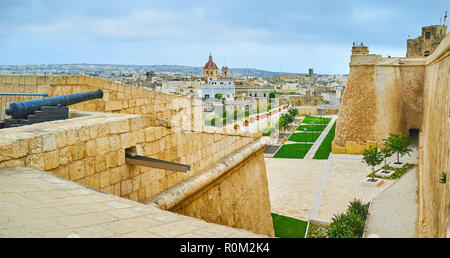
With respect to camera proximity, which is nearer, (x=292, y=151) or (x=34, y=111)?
(x=34, y=111)

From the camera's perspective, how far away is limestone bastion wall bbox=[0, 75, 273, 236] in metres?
2.77

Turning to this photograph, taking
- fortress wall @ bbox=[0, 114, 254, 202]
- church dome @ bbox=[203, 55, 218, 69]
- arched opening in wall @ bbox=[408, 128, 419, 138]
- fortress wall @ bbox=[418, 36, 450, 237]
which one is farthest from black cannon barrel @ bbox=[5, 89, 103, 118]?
church dome @ bbox=[203, 55, 218, 69]

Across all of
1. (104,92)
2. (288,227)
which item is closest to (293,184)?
(288,227)

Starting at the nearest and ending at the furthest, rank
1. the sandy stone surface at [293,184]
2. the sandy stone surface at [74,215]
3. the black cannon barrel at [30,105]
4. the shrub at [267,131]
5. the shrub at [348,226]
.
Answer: the sandy stone surface at [74,215] < the black cannon barrel at [30,105] < the shrub at [348,226] < the sandy stone surface at [293,184] < the shrub at [267,131]

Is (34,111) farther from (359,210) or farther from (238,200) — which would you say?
(359,210)

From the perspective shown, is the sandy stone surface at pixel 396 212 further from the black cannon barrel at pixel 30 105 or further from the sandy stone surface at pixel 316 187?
the black cannon barrel at pixel 30 105

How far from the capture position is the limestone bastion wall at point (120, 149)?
109 inches

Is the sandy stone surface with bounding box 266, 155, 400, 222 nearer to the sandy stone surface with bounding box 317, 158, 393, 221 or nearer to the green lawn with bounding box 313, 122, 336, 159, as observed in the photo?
the sandy stone surface with bounding box 317, 158, 393, 221

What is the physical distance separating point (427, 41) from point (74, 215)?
36357mm

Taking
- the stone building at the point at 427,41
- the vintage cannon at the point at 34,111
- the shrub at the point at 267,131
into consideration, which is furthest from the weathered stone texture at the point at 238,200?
the stone building at the point at 427,41

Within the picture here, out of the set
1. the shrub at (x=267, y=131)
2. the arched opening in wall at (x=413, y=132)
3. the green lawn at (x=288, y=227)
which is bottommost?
the green lawn at (x=288, y=227)

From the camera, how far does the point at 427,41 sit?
32.2 metres

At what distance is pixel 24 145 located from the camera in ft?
8.46

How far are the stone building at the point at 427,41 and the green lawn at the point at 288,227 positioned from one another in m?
25.8
